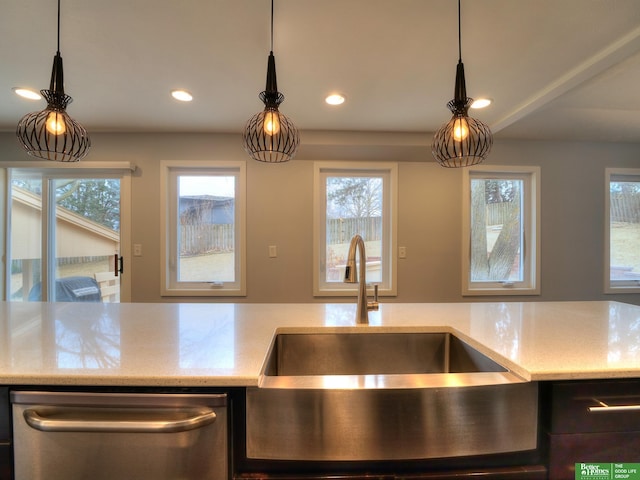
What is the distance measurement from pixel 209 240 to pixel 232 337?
6.30 ft

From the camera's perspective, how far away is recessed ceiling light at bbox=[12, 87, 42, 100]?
1.83 metres

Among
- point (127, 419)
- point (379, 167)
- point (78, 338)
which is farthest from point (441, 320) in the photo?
point (379, 167)

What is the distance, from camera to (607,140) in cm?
266

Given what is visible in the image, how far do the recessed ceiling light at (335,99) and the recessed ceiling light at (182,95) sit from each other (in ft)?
3.19

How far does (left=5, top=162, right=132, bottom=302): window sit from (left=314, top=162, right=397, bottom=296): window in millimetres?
1883

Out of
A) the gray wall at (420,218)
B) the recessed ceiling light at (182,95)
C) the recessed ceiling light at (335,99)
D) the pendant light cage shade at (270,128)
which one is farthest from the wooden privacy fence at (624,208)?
the recessed ceiling light at (182,95)

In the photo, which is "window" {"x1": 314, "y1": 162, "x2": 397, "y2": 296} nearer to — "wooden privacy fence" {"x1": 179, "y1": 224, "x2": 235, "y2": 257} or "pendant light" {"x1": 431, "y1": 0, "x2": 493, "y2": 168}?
"wooden privacy fence" {"x1": 179, "y1": 224, "x2": 235, "y2": 257}

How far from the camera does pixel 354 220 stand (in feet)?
9.12

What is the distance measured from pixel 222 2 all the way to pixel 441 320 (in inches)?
66.1

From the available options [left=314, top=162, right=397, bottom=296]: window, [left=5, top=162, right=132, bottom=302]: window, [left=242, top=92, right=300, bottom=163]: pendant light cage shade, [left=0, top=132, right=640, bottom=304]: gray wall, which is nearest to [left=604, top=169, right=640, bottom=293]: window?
[left=0, top=132, right=640, bottom=304]: gray wall

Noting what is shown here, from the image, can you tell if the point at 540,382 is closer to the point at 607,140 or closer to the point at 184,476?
the point at 184,476

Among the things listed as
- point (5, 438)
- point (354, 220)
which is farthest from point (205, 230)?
point (5, 438)

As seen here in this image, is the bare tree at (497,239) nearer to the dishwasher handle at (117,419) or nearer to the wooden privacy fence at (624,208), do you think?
the wooden privacy fence at (624,208)

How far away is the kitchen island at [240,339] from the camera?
700 millimetres
